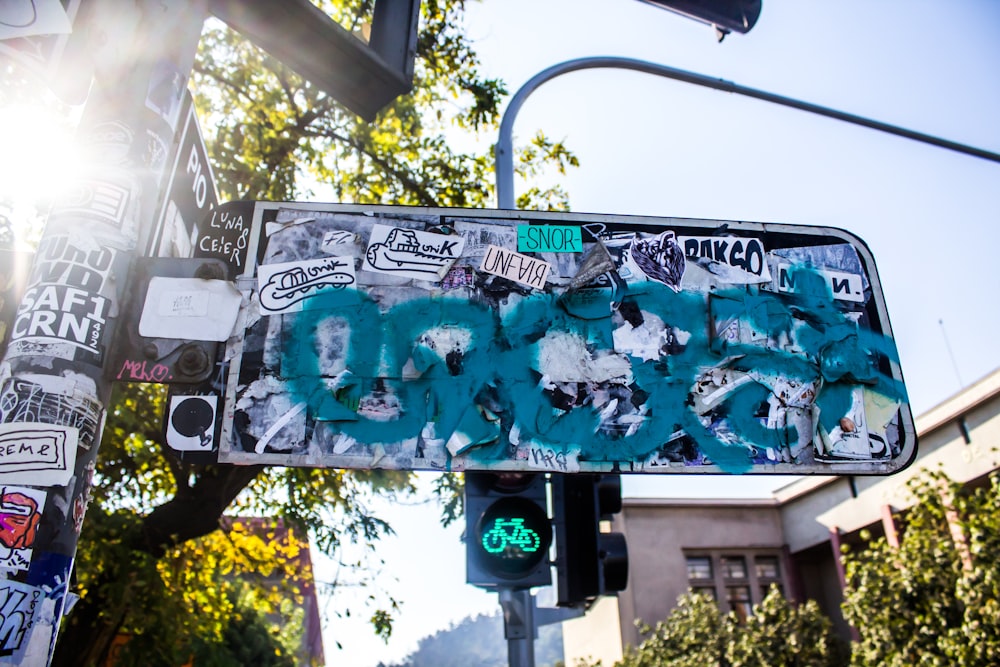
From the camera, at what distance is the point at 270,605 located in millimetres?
11250

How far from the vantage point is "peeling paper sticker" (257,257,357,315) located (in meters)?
2.45

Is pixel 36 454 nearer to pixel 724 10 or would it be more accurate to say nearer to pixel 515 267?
pixel 515 267

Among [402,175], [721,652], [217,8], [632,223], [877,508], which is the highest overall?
[402,175]

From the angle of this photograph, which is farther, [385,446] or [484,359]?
[484,359]

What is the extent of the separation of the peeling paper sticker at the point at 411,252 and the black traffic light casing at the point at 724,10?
298 centimetres

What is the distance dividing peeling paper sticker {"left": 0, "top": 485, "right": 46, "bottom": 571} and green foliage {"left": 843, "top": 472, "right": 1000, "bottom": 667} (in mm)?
12146

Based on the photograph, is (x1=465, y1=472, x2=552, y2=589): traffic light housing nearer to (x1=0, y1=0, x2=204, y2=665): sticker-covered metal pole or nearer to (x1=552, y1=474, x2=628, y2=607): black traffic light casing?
(x1=552, y1=474, x2=628, y2=607): black traffic light casing

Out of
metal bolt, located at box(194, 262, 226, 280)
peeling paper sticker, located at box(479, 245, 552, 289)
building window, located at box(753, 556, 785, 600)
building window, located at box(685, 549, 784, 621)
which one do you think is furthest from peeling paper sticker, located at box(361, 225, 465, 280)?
building window, located at box(753, 556, 785, 600)

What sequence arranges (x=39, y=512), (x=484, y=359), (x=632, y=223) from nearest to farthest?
(x=39, y=512) < (x=484, y=359) < (x=632, y=223)

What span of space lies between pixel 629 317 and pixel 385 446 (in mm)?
957

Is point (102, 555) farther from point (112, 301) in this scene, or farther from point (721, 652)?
point (721, 652)

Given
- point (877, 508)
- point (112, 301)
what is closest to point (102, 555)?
point (112, 301)

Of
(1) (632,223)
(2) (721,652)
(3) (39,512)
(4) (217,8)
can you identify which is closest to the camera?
(3) (39,512)

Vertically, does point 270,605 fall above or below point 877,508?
below
